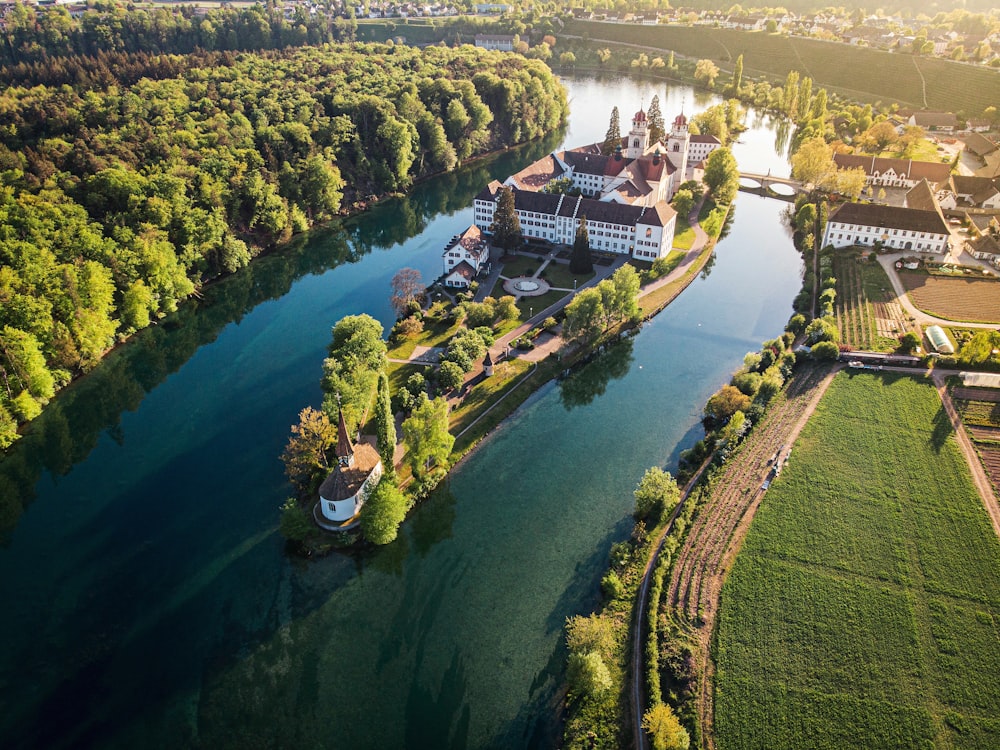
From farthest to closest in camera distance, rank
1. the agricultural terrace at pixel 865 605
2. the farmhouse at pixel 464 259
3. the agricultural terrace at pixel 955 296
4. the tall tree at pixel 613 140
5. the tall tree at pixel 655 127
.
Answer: the tall tree at pixel 655 127
the tall tree at pixel 613 140
the farmhouse at pixel 464 259
the agricultural terrace at pixel 955 296
the agricultural terrace at pixel 865 605

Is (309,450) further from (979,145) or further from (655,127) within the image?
(979,145)

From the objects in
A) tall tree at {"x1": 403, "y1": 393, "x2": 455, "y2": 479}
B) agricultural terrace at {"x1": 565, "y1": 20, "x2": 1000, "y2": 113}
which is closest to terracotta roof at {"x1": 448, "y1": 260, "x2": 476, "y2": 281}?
tall tree at {"x1": 403, "y1": 393, "x2": 455, "y2": 479}

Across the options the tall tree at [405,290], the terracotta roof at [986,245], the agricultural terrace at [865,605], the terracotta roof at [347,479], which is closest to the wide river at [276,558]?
the terracotta roof at [347,479]

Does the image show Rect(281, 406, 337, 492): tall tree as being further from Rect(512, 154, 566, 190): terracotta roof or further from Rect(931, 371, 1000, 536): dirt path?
Rect(512, 154, 566, 190): terracotta roof

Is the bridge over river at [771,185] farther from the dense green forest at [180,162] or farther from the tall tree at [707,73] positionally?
the tall tree at [707,73]

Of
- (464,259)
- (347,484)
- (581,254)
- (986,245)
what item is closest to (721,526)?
(347,484)

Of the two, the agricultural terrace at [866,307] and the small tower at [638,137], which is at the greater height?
the small tower at [638,137]

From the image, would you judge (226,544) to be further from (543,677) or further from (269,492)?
(543,677)
